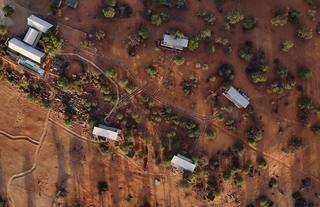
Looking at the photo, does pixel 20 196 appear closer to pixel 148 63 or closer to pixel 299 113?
pixel 148 63

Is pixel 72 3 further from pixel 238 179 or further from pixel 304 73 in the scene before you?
pixel 238 179

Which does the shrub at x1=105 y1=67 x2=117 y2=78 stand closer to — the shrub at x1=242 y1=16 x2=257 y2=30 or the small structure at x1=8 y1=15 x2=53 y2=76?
the small structure at x1=8 y1=15 x2=53 y2=76

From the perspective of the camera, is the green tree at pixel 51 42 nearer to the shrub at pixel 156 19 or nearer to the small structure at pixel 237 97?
the shrub at pixel 156 19

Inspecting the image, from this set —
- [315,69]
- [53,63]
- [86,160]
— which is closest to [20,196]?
[86,160]

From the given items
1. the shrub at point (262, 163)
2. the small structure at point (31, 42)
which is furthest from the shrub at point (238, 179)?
the small structure at point (31, 42)

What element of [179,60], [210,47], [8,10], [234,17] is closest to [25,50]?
[8,10]

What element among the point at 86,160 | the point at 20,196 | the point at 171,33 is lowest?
the point at 20,196
